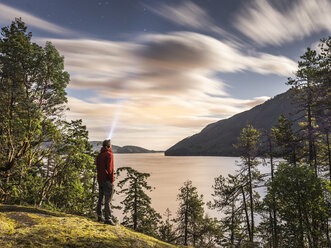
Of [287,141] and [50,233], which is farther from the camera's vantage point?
[287,141]

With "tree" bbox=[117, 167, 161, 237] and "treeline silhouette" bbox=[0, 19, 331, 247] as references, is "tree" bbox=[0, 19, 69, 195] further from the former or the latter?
"tree" bbox=[117, 167, 161, 237]

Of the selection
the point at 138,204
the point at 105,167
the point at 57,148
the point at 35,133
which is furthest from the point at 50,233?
the point at 138,204

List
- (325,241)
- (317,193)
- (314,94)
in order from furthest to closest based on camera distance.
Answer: (314,94), (317,193), (325,241)

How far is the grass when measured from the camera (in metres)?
4.64

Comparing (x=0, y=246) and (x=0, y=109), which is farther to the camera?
(x=0, y=109)

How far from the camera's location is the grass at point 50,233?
15.2ft

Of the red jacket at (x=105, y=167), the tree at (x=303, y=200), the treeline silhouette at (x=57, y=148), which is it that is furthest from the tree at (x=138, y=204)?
the red jacket at (x=105, y=167)

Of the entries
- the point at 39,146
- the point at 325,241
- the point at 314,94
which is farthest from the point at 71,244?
the point at 314,94

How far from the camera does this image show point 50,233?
5.11 metres

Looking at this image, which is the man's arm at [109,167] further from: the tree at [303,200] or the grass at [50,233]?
the tree at [303,200]

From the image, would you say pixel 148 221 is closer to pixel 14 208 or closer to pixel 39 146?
pixel 39 146

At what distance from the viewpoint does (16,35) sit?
43.9 ft

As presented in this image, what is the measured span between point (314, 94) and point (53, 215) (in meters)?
21.0

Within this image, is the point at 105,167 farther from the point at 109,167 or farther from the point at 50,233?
the point at 50,233
